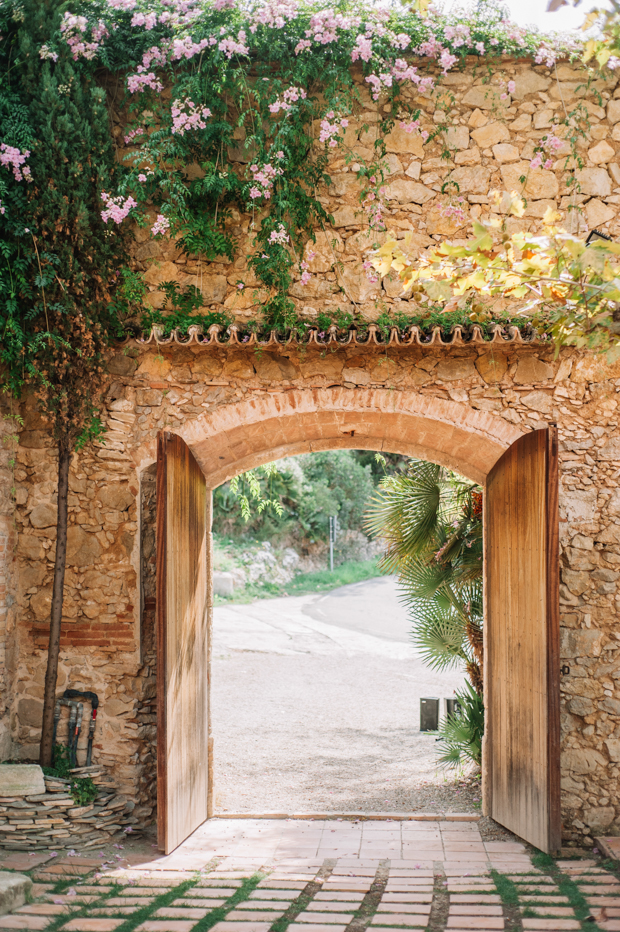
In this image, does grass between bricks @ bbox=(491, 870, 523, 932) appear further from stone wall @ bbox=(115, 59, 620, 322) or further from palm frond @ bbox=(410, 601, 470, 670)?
stone wall @ bbox=(115, 59, 620, 322)

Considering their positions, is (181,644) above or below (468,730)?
above

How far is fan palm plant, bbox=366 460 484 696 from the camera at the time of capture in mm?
5848

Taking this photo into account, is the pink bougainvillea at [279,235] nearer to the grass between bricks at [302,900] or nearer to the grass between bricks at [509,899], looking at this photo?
the grass between bricks at [302,900]

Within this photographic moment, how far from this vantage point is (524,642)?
14.7 ft

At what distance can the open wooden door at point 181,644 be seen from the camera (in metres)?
4.18

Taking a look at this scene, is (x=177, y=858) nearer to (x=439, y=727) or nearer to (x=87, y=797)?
(x=87, y=797)

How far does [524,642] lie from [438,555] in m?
1.49

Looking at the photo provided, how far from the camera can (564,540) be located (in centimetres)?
469

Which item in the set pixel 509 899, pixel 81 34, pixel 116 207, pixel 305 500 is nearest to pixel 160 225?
pixel 116 207

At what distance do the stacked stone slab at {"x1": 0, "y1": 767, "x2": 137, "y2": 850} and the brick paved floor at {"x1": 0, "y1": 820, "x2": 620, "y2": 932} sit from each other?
21 cm

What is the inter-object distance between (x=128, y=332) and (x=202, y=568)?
1.74 m

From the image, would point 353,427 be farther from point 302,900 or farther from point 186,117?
point 302,900

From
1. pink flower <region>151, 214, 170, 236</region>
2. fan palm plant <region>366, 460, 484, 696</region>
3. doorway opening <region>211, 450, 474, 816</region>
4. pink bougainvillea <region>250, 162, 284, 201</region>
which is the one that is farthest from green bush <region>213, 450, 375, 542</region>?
pink bougainvillea <region>250, 162, 284, 201</region>

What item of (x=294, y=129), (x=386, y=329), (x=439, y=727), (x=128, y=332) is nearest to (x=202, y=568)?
(x=128, y=332)
